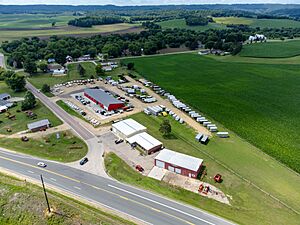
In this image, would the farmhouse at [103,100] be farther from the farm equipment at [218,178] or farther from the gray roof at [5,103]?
the farm equipment at [218,178]

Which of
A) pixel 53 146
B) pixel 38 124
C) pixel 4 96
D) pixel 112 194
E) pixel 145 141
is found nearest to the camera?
pixel 112 194

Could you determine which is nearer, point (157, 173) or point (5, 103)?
point (157, 173)

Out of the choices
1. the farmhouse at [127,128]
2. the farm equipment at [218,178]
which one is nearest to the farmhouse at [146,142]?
the farmhouse at [127,128]

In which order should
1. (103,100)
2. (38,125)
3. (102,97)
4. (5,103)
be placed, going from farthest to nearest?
1. (5,103)
2. (102,97)
3. (103,100)
4. (38,125)

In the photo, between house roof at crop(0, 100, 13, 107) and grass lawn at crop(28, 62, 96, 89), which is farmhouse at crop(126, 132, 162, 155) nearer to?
house roof at crop(0, 100, 13, 107)

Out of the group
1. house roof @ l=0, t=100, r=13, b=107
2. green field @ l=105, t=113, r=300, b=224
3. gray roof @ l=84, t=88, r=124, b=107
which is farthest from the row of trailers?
house roof @ l=0, t=100, r=13, b=107

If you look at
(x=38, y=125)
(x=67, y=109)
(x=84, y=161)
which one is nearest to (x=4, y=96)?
(x=67, y=109)

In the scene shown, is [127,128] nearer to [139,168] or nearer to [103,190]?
[139,168]
